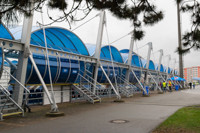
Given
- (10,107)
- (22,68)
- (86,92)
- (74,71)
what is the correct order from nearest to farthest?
(10,107) → (22,68) → (86,92) → (74,71)

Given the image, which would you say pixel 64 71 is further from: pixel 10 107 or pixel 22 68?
pixel 10 107

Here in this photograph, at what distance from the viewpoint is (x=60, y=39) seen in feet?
59.1

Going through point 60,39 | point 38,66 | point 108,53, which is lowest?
point 38,66

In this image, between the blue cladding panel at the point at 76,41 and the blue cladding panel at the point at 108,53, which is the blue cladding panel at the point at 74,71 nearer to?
the blue cladding panel at the point at 76,41

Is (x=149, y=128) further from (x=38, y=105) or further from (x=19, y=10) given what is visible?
(x=38, y=105)

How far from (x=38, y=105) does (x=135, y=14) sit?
11.4 m

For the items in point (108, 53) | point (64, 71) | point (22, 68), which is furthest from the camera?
point (108, 53)

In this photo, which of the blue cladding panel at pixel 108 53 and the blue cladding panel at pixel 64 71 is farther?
the blue cladding panel at pixel 108 53

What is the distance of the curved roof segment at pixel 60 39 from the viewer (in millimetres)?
16400

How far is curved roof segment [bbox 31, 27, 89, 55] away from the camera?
1640 cm

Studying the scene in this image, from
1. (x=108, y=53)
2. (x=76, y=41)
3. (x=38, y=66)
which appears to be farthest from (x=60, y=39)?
(x=108, y=53)

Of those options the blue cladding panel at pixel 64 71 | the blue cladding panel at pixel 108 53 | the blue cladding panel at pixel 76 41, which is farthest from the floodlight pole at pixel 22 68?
the blue cladding panel at pixel 108 53

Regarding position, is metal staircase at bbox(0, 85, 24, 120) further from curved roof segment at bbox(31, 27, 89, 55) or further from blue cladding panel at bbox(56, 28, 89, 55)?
blue cladding panel at bbox(56, 28, 89, 55)

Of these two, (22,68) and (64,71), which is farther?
(64,71)
